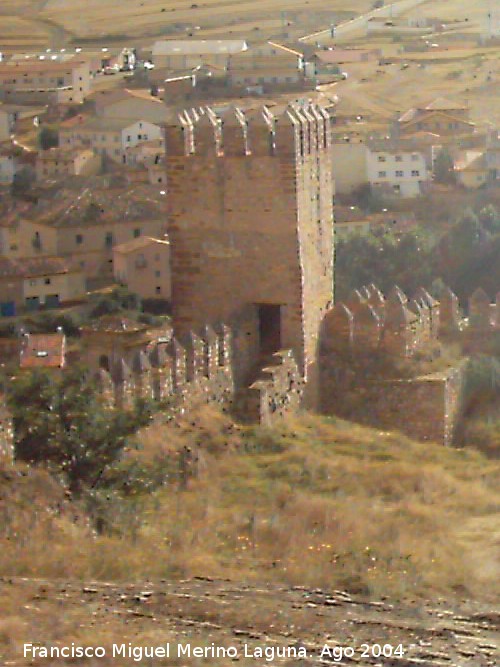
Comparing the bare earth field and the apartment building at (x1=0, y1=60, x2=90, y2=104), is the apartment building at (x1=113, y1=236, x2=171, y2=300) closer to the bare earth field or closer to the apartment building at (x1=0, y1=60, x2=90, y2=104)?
the bare earth field

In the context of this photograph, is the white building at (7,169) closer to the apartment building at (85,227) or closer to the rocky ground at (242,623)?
the apartment building at (85,227)

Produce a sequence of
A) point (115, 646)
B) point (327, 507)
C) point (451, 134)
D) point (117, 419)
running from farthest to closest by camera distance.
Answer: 1. point (451, 134)
2. point (117, 419)
3. point (327, 507)
4. point (115, 646)

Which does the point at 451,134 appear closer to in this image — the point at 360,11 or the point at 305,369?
the point at 360,11

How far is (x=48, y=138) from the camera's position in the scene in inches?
1462

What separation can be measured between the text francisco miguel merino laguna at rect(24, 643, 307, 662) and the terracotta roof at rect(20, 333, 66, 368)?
36.2 ft

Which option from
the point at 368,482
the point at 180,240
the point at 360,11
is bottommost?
the point at 368,482

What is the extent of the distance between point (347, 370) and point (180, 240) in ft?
5.29

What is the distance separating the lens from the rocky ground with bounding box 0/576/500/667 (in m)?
6.09

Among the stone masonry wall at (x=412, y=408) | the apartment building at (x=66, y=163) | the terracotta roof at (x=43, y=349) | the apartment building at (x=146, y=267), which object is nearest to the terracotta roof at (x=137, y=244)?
the apartment building at (x=146, y=267)

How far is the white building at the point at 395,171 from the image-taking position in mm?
32625

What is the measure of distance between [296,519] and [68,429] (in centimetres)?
143

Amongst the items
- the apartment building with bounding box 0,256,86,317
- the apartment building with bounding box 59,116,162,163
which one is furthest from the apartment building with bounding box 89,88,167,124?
the apartment building with bounding box 0,256,86,317

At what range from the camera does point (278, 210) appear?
11.7 meters

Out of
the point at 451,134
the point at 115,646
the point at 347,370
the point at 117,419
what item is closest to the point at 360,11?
the point at 451,134
